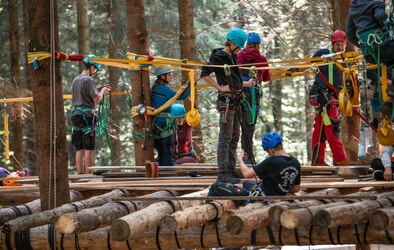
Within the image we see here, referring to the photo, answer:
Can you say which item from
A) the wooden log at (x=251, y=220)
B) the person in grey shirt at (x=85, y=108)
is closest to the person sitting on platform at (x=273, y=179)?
the wooden log at (x=251, y=220)

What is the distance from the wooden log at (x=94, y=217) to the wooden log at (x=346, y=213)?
5.91 feet

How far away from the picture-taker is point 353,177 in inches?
336

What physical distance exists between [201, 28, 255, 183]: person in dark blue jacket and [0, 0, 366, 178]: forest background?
5.10 metres

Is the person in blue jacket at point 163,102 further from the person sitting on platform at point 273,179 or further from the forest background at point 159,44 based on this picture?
the person sitting on platform at point 273,179

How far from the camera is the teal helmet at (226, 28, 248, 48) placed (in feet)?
27.0

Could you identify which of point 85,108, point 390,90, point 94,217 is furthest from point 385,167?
point 85,108

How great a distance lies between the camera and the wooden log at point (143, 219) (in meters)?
5.41

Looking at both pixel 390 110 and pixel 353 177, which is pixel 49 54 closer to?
pixel 390 110

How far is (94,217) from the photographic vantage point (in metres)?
5.85

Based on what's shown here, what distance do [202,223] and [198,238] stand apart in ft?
0.92

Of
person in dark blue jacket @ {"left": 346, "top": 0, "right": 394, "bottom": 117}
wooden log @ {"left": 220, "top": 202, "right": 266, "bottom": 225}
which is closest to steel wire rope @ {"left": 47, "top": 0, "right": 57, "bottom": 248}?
wooden log @ {"left": 220, "top": 202, "right": 266, "bottom": 225}

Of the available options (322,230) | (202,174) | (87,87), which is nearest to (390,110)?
(322,230)

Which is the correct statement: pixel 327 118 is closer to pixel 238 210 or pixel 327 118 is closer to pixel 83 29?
pixel 238 210

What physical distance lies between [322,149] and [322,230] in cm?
502
